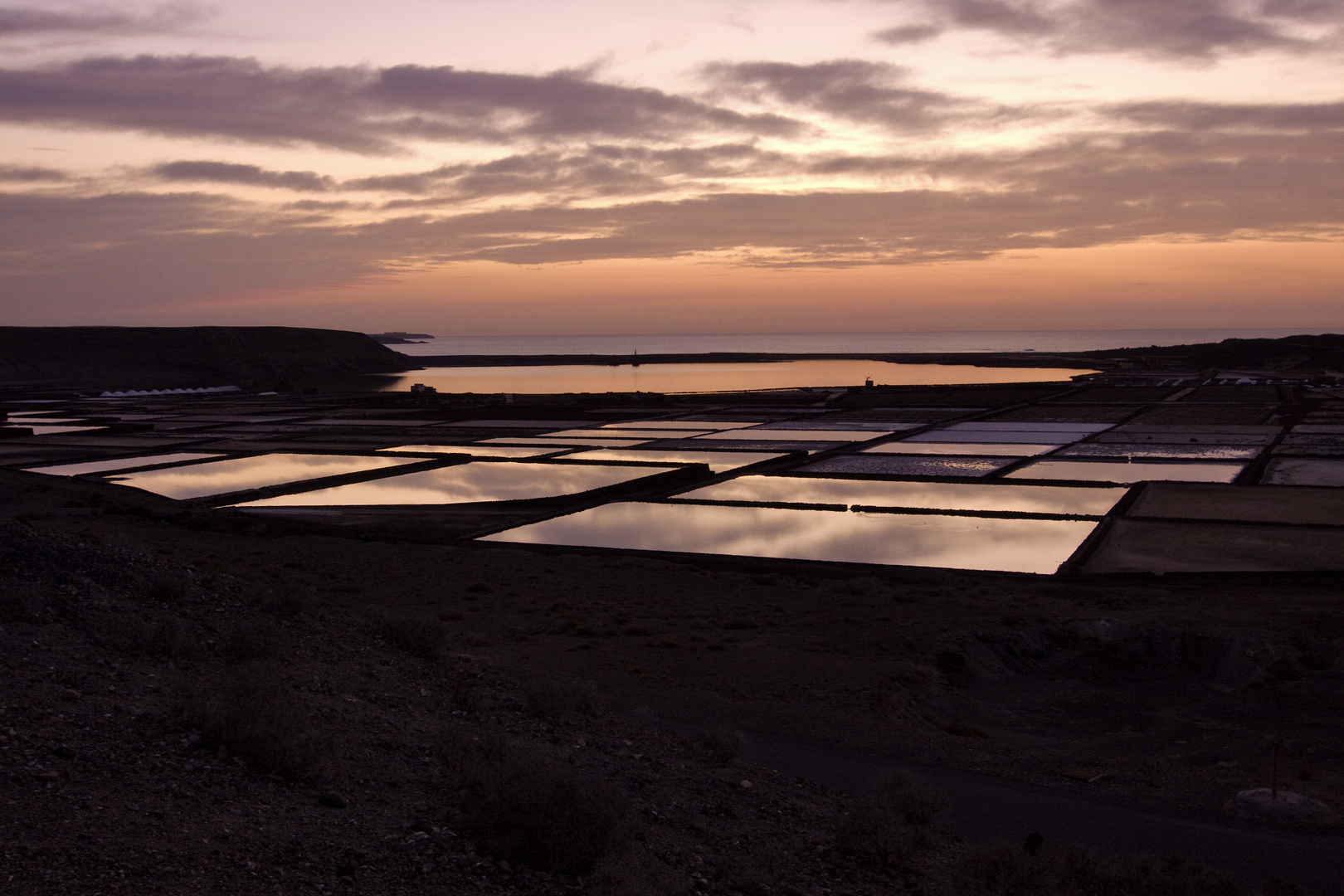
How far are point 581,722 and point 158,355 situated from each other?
109645 mm

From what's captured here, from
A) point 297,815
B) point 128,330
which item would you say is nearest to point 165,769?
point 297,815

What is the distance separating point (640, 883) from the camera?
226 inches

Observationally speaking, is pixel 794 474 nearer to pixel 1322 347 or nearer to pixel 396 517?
pixel 396 517

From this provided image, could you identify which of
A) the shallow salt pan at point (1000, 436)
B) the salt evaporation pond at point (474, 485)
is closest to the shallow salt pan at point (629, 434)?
the shallow salt pan at point (1000, 436)

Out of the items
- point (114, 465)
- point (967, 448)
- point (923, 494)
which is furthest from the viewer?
point (967, 448)

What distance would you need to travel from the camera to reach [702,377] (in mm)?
102375

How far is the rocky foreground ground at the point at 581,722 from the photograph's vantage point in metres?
5.77

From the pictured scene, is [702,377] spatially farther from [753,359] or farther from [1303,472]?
[1303,472]

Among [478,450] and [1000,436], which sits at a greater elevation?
[1000,436]

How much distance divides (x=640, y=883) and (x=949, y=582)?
1166 centimetres

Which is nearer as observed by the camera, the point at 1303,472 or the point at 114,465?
the point at 1303,472

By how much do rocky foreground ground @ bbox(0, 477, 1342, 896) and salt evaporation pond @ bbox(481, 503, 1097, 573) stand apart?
8.92 ft

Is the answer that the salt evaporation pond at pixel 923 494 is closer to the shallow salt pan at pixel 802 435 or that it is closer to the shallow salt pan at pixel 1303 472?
the shallow salt pan at pixel 1303 472

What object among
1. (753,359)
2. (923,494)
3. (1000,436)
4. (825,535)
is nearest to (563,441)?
(1000,436)
